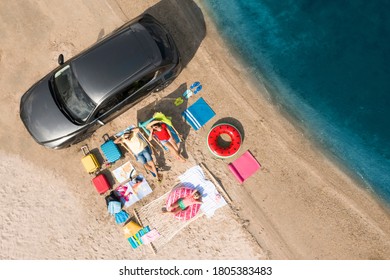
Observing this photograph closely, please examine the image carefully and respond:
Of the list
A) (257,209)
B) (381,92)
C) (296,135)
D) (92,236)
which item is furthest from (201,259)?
(381,92)

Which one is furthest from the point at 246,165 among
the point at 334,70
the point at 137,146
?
the point at 334,70

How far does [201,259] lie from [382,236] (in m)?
5.10

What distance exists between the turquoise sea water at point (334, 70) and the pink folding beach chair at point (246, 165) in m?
1.89

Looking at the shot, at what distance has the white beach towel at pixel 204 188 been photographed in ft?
30.1

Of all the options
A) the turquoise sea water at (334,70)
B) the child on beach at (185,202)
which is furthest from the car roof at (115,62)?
the child on beach at (185,202)

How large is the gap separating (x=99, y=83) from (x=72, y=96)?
33.0 inches

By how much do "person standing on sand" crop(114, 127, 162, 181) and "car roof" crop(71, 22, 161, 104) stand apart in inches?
54.3

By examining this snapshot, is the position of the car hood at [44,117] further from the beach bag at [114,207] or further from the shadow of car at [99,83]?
the beach bag at [114,207]

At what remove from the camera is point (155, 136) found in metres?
9.10

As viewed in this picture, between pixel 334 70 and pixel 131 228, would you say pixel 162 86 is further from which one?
pixel 334 70

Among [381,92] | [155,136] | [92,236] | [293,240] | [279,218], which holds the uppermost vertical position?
[155,136]

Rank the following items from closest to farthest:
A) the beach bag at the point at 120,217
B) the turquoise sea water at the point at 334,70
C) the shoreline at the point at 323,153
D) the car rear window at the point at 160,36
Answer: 1. the car rear window at the point at 160,36
2. the beach bag at the point at 120,217
3. the shoreline at the point at 323,153
4. the turquoise sea water at the point at 334,70

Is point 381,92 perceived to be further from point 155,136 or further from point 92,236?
point 92,236

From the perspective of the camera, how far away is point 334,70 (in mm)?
9875
